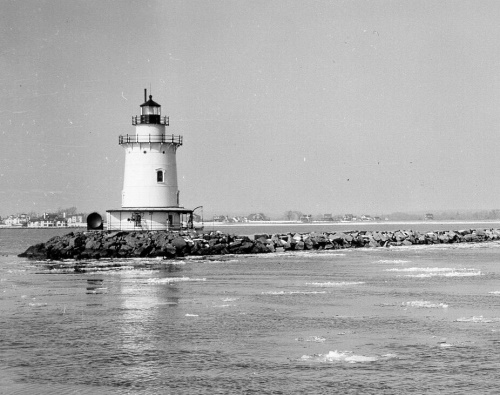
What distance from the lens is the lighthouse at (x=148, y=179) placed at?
165 ft

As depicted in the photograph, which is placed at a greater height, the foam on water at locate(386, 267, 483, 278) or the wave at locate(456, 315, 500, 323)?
the foam on water at locate(386, 267, 483, 278)

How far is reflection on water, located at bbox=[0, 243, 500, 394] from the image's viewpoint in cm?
1341

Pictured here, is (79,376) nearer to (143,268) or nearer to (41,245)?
(143,268)

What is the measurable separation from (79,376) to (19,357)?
209cm

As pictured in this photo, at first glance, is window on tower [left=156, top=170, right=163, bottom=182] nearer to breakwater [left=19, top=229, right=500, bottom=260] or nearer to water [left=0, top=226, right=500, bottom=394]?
breakwater [left=19, top=229, right=500, bottom=260]

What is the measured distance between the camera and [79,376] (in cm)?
1381

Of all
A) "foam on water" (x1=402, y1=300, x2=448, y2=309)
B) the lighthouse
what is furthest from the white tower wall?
"foam on water" (x1=402, y1=300, x2=448, y2=309)

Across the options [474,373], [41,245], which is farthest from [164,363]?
[41,245]

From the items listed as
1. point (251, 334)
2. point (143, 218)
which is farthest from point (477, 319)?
point (143, 218)

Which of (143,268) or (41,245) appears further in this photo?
(41,245)

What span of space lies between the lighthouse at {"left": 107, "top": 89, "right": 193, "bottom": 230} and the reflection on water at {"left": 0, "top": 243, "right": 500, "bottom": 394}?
18431mm

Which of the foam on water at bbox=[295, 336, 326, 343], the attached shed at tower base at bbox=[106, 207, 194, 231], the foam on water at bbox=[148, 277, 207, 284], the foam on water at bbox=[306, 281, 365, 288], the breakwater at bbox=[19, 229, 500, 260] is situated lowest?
the foam on water at bbox=[295, 336, 326, 343]

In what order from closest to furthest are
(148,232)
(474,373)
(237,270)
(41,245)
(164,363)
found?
(474,373) → (164,363) → (237,270) → (148,232) → (41,245)

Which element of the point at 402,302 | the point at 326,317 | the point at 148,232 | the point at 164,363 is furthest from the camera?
the point at 148,232
